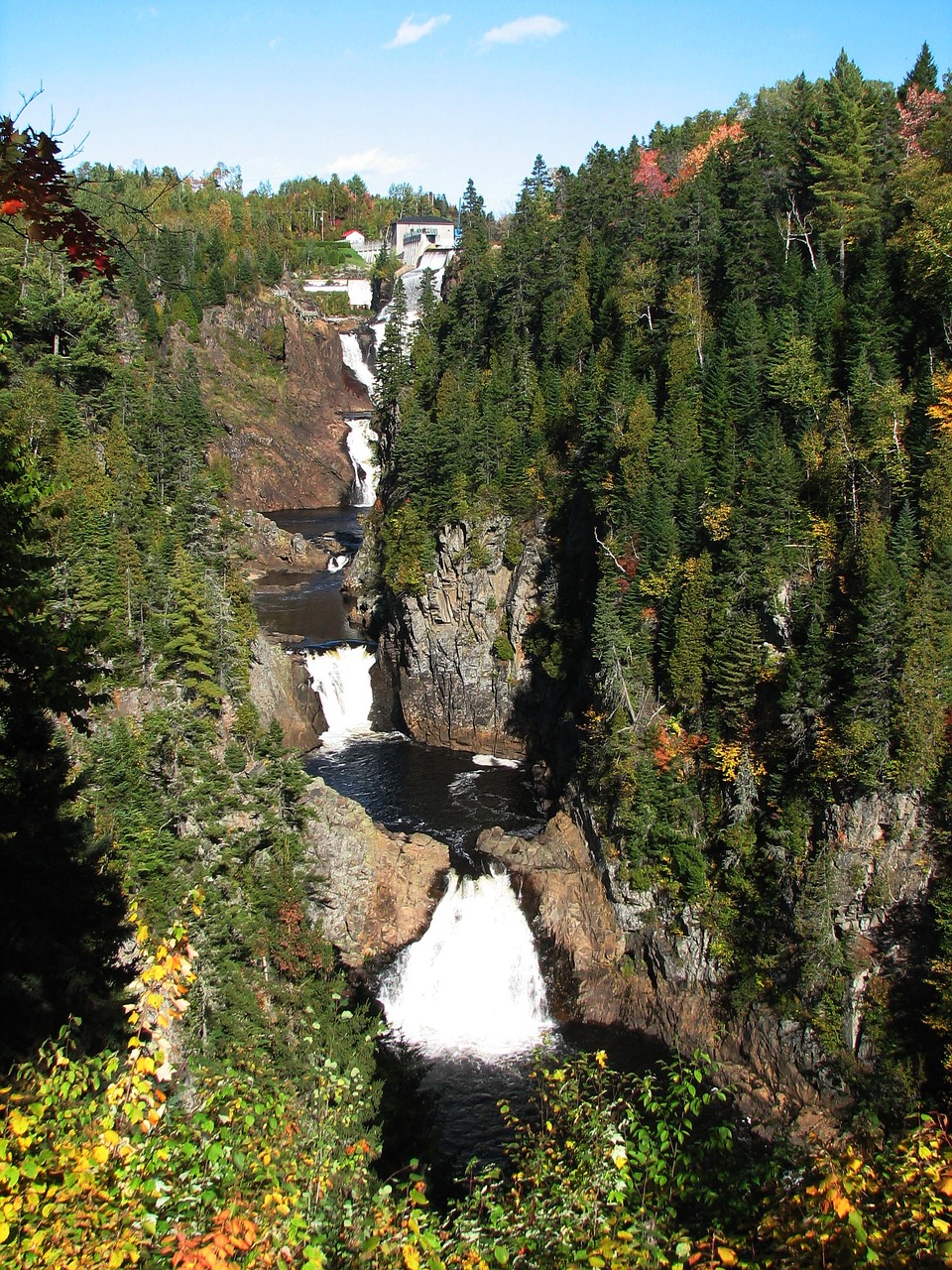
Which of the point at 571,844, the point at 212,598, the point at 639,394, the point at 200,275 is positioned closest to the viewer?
the point at 571,844

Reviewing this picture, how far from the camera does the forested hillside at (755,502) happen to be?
111 feet

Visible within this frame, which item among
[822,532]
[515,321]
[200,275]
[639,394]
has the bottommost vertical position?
[822,532]

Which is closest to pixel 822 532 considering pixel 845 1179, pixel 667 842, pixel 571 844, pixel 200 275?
pixel 667 842

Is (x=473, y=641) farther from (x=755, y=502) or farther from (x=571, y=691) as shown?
(x=755, y=502)

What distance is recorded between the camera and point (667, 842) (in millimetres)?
38500

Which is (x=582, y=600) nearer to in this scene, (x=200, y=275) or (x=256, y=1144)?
(x=256, y=1144)

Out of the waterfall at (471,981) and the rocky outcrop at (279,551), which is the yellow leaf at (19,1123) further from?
the rocky outcrop at (279,551)

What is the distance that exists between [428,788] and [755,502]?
23678mm

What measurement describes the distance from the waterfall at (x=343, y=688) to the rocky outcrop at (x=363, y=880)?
17.8 metres

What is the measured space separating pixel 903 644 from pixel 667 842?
1249cm

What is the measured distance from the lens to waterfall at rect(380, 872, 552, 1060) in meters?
35.4

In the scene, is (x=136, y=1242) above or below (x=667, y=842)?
above

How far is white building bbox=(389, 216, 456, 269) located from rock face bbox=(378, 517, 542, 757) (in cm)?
8715

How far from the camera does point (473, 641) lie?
59.6 meters
